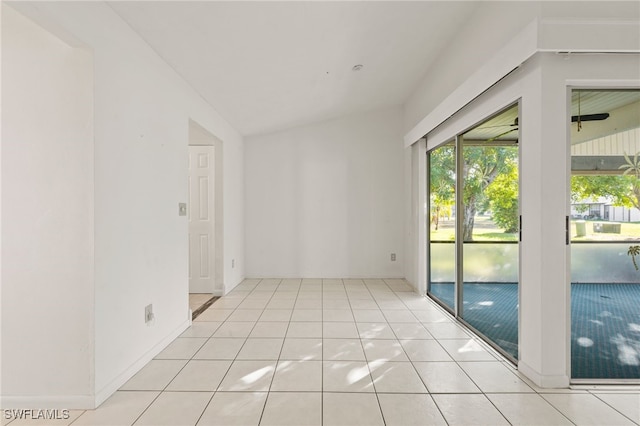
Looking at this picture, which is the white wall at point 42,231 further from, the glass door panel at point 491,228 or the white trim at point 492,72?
the glass door panel at point 491,228

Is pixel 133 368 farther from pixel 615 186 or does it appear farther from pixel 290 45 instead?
pixel 615 186

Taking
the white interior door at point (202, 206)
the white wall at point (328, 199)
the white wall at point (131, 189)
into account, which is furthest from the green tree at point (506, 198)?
the white interior door at point (202, 206)

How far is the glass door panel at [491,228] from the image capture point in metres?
2.77

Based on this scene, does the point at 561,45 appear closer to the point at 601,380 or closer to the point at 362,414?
the point at 601,380

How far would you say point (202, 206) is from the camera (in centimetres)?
465

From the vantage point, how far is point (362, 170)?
18.2 feet

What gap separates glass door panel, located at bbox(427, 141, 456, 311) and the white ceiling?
116 cm

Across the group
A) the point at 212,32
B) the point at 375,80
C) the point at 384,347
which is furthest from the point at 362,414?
the point at 375,80

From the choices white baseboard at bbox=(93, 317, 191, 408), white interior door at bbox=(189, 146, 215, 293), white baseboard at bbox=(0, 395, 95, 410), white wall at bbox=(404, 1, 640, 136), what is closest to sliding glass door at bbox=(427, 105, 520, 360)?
white wall at bbox=(404, 1, 640, 136)

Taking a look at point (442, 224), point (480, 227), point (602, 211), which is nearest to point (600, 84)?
point (602, 211)

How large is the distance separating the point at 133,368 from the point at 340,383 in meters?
1.48

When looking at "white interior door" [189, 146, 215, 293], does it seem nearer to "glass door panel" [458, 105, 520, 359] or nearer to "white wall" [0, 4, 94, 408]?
"white wall" [0, 4, 94, 408]

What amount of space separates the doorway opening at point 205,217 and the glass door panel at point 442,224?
298 centimetres

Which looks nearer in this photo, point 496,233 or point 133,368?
point 133,368
